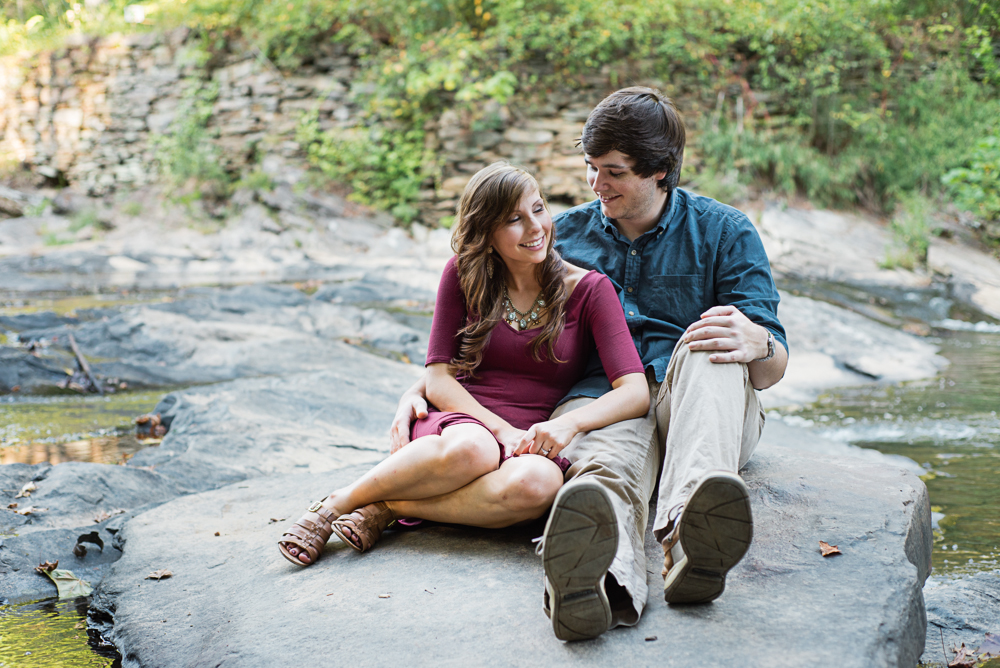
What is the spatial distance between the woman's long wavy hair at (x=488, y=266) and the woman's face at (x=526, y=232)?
18 millimetres

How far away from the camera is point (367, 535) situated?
2189 mm

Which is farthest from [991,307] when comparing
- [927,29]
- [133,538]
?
[133,538]

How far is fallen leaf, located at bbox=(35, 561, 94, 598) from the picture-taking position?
7.77 feet

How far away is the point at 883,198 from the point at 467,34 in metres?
6.38

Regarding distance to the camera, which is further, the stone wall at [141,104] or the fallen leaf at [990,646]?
the stone wall at [141,104]

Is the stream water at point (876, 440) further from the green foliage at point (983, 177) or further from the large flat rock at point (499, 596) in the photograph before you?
the green foliage at point (983, 177)

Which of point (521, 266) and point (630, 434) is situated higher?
point (521, 266)

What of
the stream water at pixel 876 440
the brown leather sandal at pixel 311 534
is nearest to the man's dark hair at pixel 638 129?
the brown leather sandal at pixel 311 534

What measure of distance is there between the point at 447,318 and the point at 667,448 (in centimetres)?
80

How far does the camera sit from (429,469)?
2.10m

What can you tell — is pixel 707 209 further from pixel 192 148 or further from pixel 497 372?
pixel 192 148

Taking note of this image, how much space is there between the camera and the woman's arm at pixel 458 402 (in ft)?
7.21

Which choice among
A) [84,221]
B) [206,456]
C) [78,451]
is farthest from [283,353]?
[84,221]

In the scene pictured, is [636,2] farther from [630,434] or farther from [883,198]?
[630,434]
